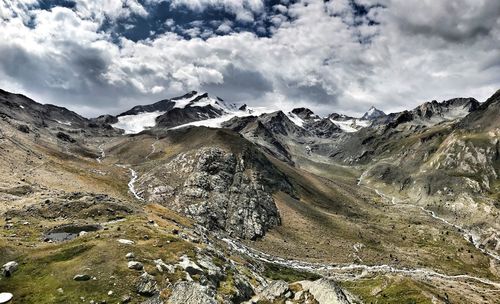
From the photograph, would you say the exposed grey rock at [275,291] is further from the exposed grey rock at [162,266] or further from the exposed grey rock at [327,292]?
the exposed grey rock at [162,266]

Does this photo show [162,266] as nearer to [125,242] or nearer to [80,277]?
[125,242]

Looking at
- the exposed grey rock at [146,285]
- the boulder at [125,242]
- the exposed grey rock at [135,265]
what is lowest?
the exposed grey rock at [146,285]

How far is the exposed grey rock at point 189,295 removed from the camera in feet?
157

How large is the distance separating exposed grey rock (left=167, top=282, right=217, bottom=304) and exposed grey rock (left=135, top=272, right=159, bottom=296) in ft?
12.4

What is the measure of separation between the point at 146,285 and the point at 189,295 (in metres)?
8.15

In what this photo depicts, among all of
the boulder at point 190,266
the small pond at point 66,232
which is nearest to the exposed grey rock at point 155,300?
the boulder at point 190,266

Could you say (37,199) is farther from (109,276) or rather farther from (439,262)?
(439,262)

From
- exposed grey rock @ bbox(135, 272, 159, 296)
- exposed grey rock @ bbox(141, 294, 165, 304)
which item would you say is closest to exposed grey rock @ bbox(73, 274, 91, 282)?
exposed grey rock @ bbox(135, 272, 159, 296)

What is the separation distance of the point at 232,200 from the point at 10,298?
5882 inches

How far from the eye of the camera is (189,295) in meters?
49.0

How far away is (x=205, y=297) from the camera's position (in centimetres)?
4834

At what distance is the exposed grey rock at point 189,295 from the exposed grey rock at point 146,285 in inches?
149

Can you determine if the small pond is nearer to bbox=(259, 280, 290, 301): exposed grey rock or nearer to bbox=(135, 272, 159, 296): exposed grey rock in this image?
bbox=(135, 272, 159, 296): exposed grey rock

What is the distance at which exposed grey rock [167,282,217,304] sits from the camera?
4800 centimetres
